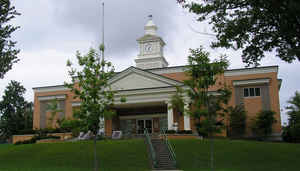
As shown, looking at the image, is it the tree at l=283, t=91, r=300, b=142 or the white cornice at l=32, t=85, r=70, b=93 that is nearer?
the tree at l=283, t=91, r=300, b=142

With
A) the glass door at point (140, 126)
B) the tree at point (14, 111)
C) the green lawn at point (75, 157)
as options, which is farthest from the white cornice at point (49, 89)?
the tree at point (14, 111)

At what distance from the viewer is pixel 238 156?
2317 cm

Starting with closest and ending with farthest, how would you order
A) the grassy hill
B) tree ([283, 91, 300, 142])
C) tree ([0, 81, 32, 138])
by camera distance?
the grassy hill, tree ([283, 91, 300, 142]), tree ([0, 81, 32, 138])

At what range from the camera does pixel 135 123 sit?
39344 mm

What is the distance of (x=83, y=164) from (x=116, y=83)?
1652cm

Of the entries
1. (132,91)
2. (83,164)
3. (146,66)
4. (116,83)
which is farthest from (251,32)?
(146,66)

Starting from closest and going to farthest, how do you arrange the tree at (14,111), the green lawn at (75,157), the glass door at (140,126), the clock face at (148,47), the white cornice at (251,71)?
the green lawn at (75,157) → the white cornice at (251,71) → the glass door at (140,126) → the clock face at (148,47) → the tree at (14,111)

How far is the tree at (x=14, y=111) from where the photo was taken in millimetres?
62750

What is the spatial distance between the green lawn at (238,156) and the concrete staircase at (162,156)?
0.68m

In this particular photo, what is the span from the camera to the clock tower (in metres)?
47.1

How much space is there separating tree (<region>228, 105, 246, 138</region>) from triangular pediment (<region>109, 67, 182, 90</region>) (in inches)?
304

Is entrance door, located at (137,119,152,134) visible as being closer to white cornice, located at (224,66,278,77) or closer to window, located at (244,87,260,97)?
white cornice, located at (224,66,278,77)

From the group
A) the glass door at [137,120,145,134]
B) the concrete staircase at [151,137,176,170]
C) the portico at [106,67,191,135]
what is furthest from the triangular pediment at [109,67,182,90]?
the concrete staircase at [151,137,176,170]

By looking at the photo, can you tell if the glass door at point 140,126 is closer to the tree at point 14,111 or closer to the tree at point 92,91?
the tree at point 92,91
